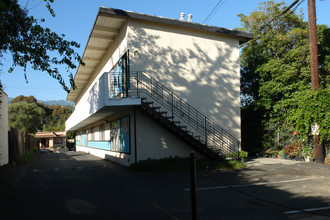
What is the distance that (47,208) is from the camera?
6.89 m

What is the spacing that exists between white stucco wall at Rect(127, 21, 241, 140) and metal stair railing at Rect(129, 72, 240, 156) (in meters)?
0.32

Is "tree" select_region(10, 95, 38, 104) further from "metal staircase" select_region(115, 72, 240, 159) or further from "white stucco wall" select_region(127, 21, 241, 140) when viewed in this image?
"metal staircase" select_region(115, 72, 240, 159)

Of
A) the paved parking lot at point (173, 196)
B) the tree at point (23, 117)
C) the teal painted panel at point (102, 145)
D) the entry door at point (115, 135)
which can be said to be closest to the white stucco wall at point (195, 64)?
the entry door at point (115, 135)

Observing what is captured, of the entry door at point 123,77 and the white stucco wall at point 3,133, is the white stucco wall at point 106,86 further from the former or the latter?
the white stucco wall at point 3,133

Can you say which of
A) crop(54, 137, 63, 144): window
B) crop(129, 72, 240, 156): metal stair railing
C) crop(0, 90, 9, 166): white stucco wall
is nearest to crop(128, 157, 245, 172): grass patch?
crop(129, 72, 240, 156): metal stair railing

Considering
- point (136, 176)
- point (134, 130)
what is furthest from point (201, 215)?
point (134, 130)

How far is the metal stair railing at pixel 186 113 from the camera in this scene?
14.2m

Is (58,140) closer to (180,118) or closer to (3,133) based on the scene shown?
(3,133)

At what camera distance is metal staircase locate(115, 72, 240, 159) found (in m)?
13.4

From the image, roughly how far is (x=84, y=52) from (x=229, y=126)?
Result: 9.86 meters

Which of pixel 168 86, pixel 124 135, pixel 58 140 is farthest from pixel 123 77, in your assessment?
pixel 58 140

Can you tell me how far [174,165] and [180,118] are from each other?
231 cm

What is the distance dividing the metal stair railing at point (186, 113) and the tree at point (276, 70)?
3266mm

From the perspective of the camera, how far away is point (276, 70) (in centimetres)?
1741
